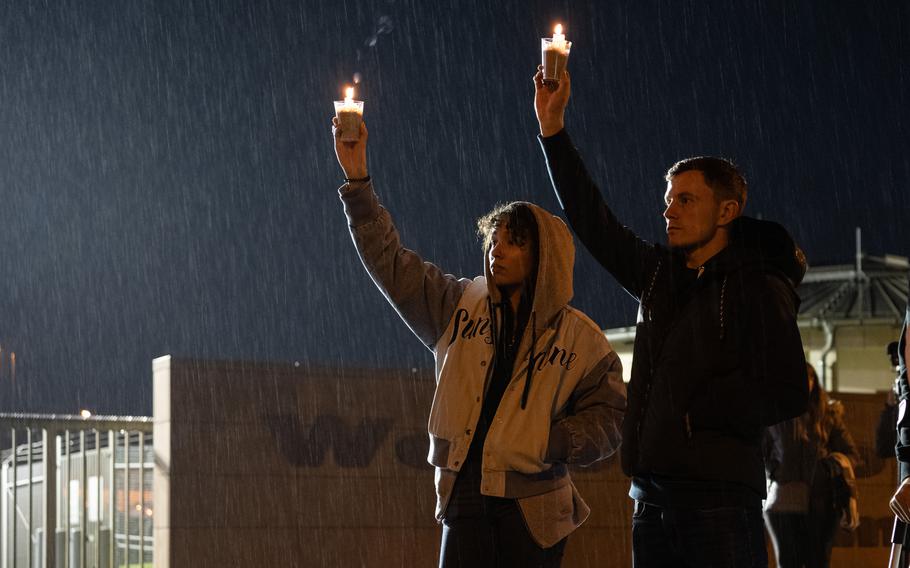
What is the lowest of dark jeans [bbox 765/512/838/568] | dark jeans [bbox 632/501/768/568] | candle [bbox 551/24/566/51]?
dark jeans [bbox 765/512/838/568]

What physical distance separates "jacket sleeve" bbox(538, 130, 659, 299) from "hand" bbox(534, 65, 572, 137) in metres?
0.04

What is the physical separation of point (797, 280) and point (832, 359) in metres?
26.1

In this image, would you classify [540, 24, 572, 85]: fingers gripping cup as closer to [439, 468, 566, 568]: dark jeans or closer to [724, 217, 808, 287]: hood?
[724, 217, 808, 287]: hood

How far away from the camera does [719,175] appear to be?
4.02m

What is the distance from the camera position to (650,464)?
150 inches

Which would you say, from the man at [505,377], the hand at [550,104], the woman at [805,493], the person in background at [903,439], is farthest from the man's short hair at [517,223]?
the woman at [805,493]

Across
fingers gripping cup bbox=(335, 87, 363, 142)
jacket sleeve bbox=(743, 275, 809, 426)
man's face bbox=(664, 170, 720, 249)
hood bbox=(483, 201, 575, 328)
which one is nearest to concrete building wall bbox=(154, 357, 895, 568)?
fingers gripping cup bbox=(335, 87, 363, 142)

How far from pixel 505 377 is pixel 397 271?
524mm

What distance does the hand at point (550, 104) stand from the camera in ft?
13.9

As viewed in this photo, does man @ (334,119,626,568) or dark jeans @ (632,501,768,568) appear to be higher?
man @ (334,119,626,568)

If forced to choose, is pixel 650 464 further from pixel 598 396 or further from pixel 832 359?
pixel 832 359

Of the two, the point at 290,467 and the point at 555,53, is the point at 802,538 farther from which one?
the point at 555,53

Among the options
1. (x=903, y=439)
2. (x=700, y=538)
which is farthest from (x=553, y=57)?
(x=903, y=439)

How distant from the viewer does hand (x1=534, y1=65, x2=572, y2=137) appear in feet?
13.9
